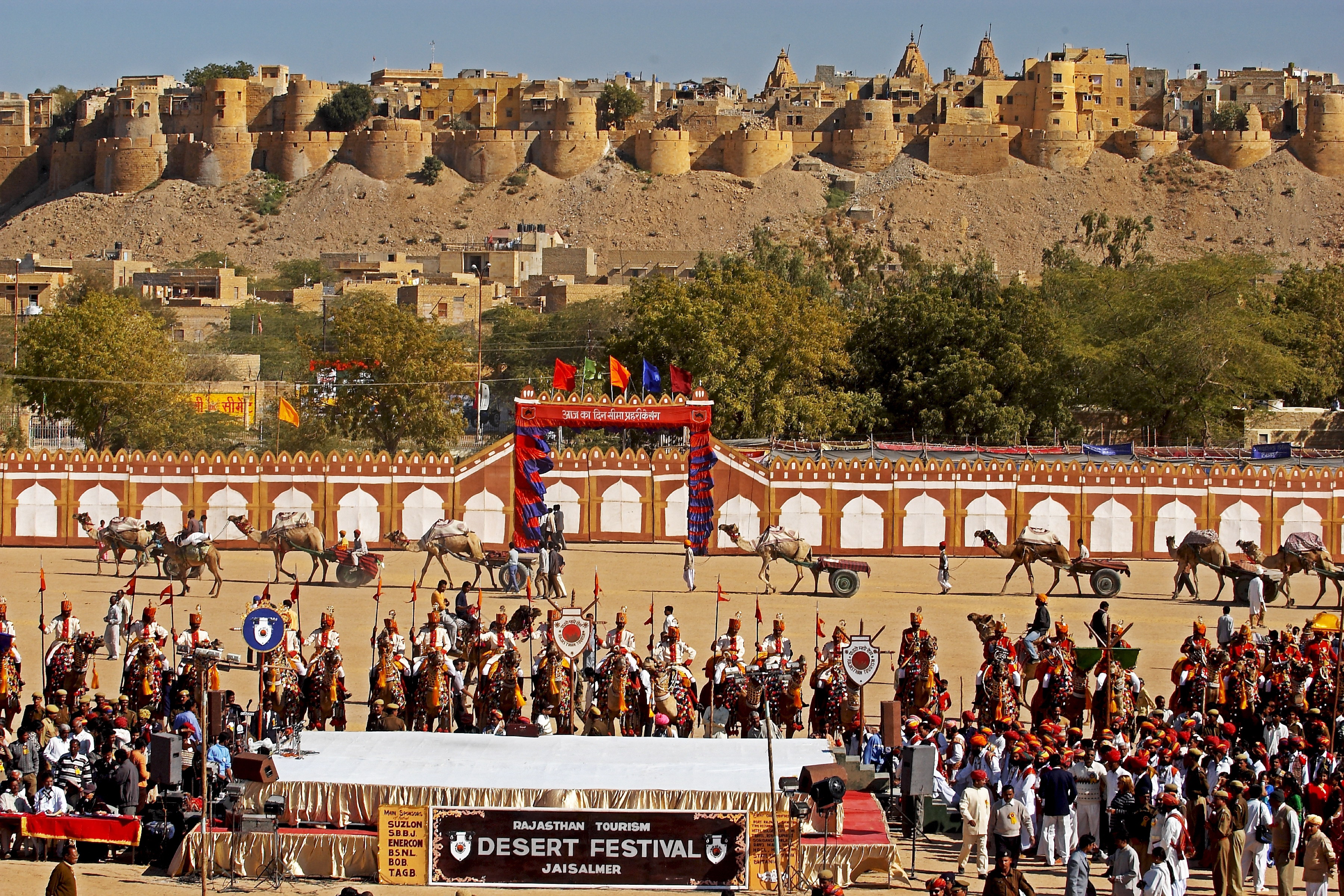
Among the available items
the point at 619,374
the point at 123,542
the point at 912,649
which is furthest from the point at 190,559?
the point at 912,649

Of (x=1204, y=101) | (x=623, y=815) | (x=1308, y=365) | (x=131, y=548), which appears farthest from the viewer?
(x=1204, y=101)

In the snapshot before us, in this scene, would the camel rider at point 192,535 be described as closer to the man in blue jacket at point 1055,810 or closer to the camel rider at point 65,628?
the camel rider at point 65,628

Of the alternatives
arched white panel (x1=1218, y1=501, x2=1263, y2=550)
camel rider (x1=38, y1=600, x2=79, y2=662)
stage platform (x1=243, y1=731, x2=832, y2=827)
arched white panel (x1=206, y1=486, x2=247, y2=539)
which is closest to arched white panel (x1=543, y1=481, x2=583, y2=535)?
arched white panel (x1=206, y1=486, x2=247, y2=539)

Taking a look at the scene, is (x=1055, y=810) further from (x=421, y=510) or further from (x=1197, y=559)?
(x=421, y=510)

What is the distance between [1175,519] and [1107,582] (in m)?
6.27

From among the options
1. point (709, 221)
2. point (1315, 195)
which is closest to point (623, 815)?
point (709, 221)

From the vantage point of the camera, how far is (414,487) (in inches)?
1417

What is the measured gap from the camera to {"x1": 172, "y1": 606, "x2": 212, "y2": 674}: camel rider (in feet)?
63.6

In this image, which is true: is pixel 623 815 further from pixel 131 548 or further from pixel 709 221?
pixel 709 221

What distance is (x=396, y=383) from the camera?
4950cm

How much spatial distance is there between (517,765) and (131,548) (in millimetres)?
16269

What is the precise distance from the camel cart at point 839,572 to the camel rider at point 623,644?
9818 millimetres

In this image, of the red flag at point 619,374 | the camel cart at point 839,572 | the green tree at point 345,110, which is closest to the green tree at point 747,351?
the red flag at point 619,374

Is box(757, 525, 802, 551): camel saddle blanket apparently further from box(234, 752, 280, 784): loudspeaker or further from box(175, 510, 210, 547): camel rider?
box(234, 752, 280, 784): loudspeaker
